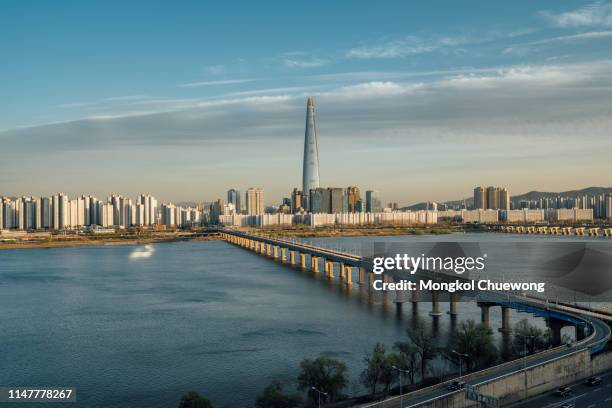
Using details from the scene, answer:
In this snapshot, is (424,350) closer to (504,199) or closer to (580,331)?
(580,331)

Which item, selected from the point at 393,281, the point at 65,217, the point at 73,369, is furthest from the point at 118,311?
the point at 65,217

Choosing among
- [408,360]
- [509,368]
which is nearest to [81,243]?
[408,360]

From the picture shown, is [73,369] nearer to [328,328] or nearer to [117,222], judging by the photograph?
[328,328]

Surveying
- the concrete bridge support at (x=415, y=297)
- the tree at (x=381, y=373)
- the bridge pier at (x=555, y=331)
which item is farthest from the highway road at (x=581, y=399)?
the concrete bridge support at (x=415, y=297)

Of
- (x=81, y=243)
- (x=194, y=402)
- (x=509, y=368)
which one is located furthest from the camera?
(x=81, y=243)

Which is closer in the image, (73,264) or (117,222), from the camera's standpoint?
(73,264)

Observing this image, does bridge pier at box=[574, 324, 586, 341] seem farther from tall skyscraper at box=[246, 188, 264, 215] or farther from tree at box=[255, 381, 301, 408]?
tall skyscraper at box=[246, 188, 264, 215]
